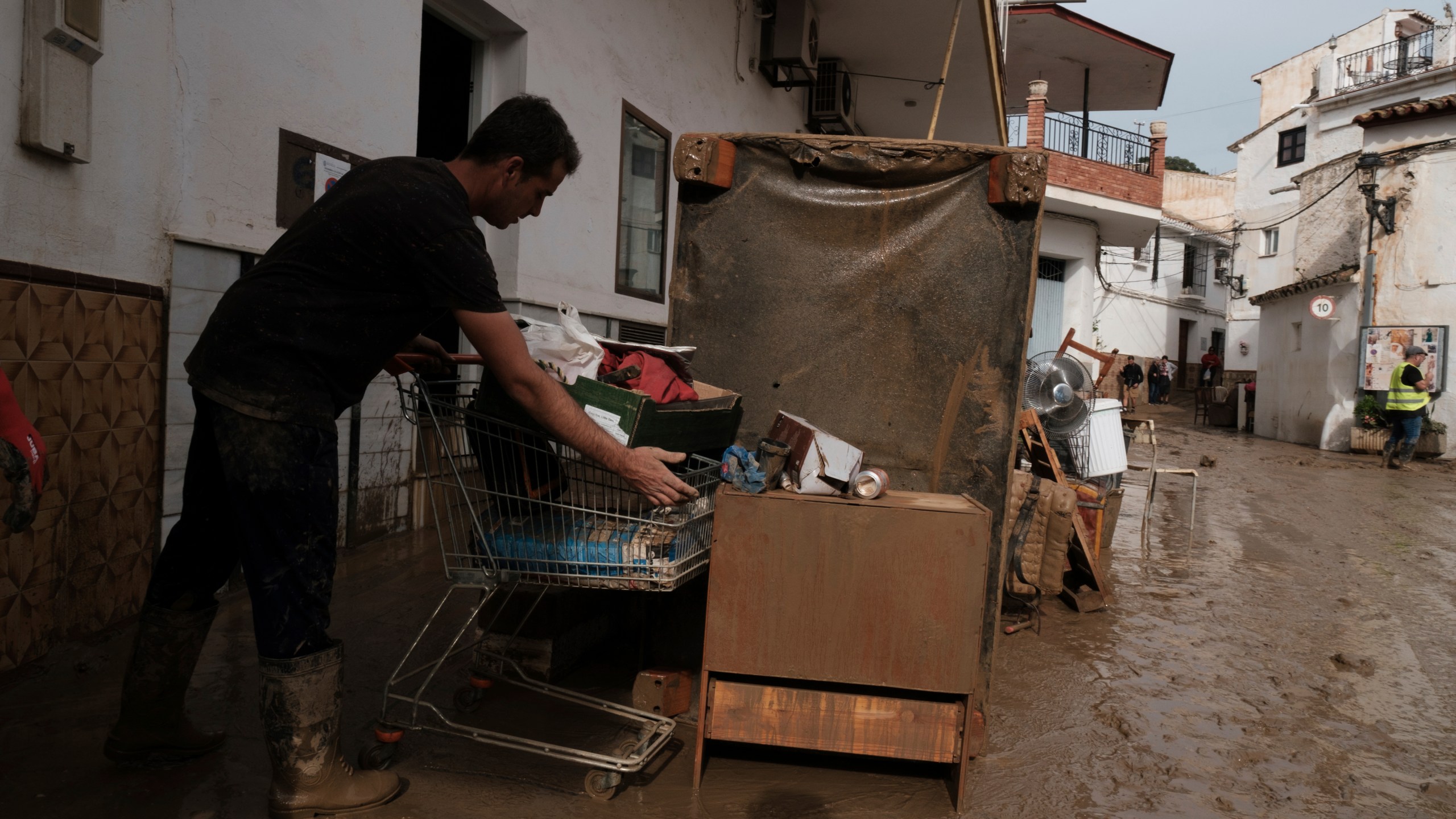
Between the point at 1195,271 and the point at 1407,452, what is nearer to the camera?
the point at 1407,452

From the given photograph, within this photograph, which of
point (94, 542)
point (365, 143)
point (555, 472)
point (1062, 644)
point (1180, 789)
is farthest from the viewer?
point (365, 143)

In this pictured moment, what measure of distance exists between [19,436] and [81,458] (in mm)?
1574

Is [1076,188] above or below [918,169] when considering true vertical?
above

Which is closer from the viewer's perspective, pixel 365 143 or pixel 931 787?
pixel 931 787

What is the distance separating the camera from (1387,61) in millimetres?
34438

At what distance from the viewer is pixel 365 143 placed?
5359mm

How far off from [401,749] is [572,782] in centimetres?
63

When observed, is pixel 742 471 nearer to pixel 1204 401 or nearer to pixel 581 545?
pixel 581 545

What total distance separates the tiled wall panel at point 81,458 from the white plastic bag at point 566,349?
2003 mm

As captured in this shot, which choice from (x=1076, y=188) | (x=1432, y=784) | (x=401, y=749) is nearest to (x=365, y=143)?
(x=401, y=749)

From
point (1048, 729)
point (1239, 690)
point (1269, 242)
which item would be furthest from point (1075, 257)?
point (1048, 729)

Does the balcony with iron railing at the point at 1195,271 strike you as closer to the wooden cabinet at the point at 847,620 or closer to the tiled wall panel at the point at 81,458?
the wooden cabinet at the point at 847,620

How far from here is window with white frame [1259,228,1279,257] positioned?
3350cm

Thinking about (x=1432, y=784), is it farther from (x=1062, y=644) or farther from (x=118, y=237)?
(x=118, y=237)
